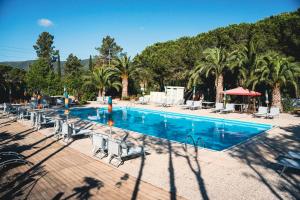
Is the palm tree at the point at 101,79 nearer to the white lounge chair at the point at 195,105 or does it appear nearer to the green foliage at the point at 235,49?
the green foliage at the point at 235,49

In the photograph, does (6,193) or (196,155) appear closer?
(6,193)

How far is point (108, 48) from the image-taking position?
67.8 m

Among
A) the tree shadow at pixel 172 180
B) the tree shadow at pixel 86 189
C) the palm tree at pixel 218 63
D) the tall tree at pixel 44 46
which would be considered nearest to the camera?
the tree shadow at pixel 86 189

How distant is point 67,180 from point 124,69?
2641cm

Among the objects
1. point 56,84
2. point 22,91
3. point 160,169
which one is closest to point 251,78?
point 160,169

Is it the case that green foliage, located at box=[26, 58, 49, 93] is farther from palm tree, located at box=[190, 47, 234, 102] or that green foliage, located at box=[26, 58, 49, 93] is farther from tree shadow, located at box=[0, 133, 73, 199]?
tree shadow, located at box=[0, 133, 73, 199]

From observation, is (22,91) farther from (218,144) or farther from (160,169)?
(160,169)

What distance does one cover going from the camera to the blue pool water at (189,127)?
44.9ft

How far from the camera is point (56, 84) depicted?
30.6 meters

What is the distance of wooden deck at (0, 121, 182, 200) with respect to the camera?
543 cm

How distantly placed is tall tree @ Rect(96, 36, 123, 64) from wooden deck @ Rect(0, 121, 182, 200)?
60112mm

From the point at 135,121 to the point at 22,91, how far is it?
1682 cm

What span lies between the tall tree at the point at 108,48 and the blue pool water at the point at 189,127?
46.6 m

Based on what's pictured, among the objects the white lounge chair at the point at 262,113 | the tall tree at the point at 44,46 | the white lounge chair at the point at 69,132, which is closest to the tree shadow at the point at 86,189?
the white lounge chair at the point at 69,132
